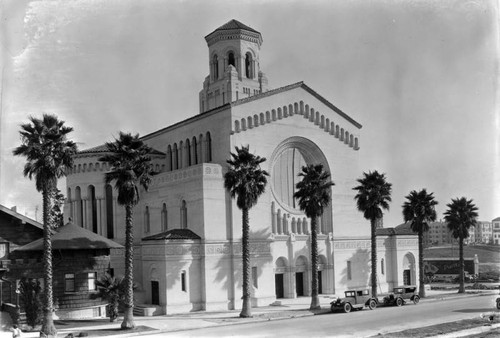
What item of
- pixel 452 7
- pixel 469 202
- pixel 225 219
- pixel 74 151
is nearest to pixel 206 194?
pixel 225 219

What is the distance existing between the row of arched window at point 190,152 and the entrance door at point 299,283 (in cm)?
1335

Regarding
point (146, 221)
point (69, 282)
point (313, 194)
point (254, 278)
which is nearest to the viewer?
point (69, 282)

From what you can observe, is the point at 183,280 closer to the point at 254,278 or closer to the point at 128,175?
the point at 254,278

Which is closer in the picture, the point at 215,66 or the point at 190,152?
the point at 190,152

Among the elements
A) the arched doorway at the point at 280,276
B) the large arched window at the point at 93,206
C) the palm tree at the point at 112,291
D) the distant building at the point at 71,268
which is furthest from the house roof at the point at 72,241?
the arched doorway at the point at 280,276

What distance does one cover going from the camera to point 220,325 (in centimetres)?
3928

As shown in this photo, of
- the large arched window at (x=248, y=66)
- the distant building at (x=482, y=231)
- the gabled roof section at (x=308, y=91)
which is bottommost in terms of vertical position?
the distant building at (x=482, y=231)

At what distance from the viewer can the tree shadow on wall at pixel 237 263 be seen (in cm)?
4969

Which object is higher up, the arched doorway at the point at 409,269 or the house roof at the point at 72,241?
the house roof at the point at 72,241

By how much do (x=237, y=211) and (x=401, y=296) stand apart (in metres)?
14.7

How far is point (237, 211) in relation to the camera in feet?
167

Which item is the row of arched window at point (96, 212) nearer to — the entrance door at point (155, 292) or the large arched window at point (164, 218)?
the large arched window at point (164, 218)

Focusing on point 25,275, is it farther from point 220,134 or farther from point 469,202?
point 469,202

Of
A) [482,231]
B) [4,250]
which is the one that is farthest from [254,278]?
[482,231]
